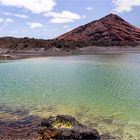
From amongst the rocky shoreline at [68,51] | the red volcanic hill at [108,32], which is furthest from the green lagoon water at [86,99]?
the red volcanic hill at [108,32]

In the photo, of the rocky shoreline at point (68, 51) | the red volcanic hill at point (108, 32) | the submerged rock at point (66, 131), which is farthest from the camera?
the red volcanic hill at point (108, 32)

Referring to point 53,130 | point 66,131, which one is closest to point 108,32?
point 53,130

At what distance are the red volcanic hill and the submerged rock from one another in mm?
79447

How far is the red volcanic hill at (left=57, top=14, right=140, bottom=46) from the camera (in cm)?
9589

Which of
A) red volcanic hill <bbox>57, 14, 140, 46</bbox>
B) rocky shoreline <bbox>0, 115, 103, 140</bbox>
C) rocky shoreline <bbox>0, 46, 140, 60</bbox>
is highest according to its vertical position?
red volcanic hill <bbox>57, 14, 140, 46</bbox>

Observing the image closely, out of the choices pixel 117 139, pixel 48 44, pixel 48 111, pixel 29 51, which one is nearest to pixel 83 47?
pixel 48 44

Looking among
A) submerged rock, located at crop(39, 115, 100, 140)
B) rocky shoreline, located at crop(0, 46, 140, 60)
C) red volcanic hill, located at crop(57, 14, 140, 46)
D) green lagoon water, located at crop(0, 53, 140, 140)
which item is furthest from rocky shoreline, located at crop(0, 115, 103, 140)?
red volcanic hill, located at crop(57, 14, 140, 46)

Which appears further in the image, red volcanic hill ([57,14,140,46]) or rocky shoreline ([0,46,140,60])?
red volcanic hill ([57,14,140,46])

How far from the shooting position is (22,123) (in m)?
16.8

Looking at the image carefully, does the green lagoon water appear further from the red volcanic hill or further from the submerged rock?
the red volcanic hill

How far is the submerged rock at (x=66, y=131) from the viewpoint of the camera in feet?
44.1

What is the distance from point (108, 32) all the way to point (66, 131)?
87.3m

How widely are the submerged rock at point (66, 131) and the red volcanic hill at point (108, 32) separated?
261 feet

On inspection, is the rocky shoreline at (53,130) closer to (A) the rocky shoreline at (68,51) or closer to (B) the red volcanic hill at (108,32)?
(A) the rocky shoreline at (68,51)
